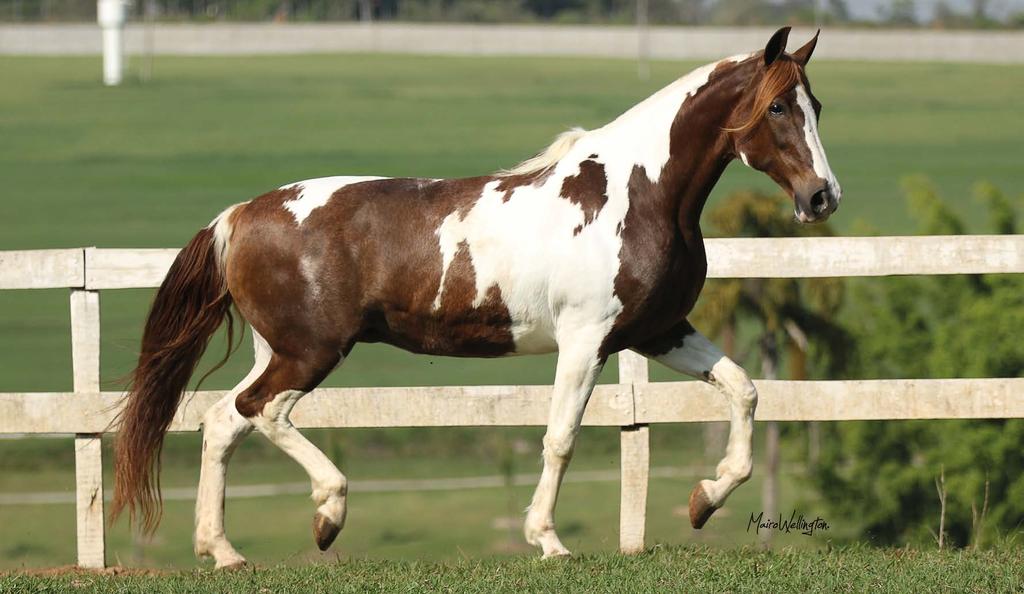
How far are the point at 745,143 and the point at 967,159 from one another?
57341mm

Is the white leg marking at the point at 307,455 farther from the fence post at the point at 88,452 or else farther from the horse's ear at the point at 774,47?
the horse's ear at the point at 774,47

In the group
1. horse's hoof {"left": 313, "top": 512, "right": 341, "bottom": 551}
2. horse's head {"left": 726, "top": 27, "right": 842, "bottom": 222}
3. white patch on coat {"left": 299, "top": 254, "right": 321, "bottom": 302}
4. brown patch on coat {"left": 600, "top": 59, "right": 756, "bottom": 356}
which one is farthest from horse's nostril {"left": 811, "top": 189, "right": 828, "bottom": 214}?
horse's hoof {"left": 313, "top": 512, "right": 341, "bottom": 551}

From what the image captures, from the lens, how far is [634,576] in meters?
4.62

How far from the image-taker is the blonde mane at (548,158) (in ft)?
16.4

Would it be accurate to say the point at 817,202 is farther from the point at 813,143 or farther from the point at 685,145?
the point at 685,145

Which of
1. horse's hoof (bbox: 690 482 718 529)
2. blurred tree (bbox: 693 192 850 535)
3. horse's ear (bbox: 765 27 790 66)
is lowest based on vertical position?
blurred tree (bbox: 693 192 850 535)

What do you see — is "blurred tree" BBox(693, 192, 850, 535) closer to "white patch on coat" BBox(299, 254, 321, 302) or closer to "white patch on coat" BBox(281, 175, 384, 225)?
"white patch on coat" BBox(281, 175, 384, 225)

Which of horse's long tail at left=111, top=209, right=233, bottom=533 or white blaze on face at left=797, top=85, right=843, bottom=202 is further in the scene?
horse's long tail at left=111, top=209, right=233, bottom=533

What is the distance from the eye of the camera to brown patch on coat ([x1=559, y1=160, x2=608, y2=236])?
4809mm

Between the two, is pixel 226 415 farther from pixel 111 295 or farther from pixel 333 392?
pixel 111 295

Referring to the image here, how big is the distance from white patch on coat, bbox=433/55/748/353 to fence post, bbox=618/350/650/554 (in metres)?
0.85

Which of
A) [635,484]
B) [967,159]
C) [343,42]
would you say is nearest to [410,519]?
[635,484]

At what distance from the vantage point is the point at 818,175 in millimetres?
4609

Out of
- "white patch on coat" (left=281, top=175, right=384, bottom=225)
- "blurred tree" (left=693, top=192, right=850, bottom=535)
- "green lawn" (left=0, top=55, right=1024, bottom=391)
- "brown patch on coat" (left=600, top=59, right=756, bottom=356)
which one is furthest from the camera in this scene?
"green lawn" (left=0, top=55, right=1024, bottom=391)
